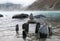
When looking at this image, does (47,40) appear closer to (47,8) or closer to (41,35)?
(41,35)

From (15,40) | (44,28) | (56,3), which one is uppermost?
(56,3)

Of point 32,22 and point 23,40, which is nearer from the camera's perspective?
point 23,40

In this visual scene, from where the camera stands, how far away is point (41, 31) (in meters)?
18.0

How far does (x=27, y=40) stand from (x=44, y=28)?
2.17m

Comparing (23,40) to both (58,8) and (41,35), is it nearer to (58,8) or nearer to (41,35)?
(41,35)

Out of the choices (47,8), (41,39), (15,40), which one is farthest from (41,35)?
(47,8)

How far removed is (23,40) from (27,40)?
485mm

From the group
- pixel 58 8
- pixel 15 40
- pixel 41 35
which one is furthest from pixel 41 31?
pixel 58 8

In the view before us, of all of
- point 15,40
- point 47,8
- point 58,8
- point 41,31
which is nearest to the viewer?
point 41,31

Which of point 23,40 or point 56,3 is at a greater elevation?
point 56,3

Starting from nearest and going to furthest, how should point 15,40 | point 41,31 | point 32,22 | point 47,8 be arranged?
point 41,31, point 15,40, point 32,22, point 47,8

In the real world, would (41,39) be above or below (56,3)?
below

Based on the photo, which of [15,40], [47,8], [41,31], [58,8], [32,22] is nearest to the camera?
[41,31]

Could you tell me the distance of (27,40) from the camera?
61.3 ft
